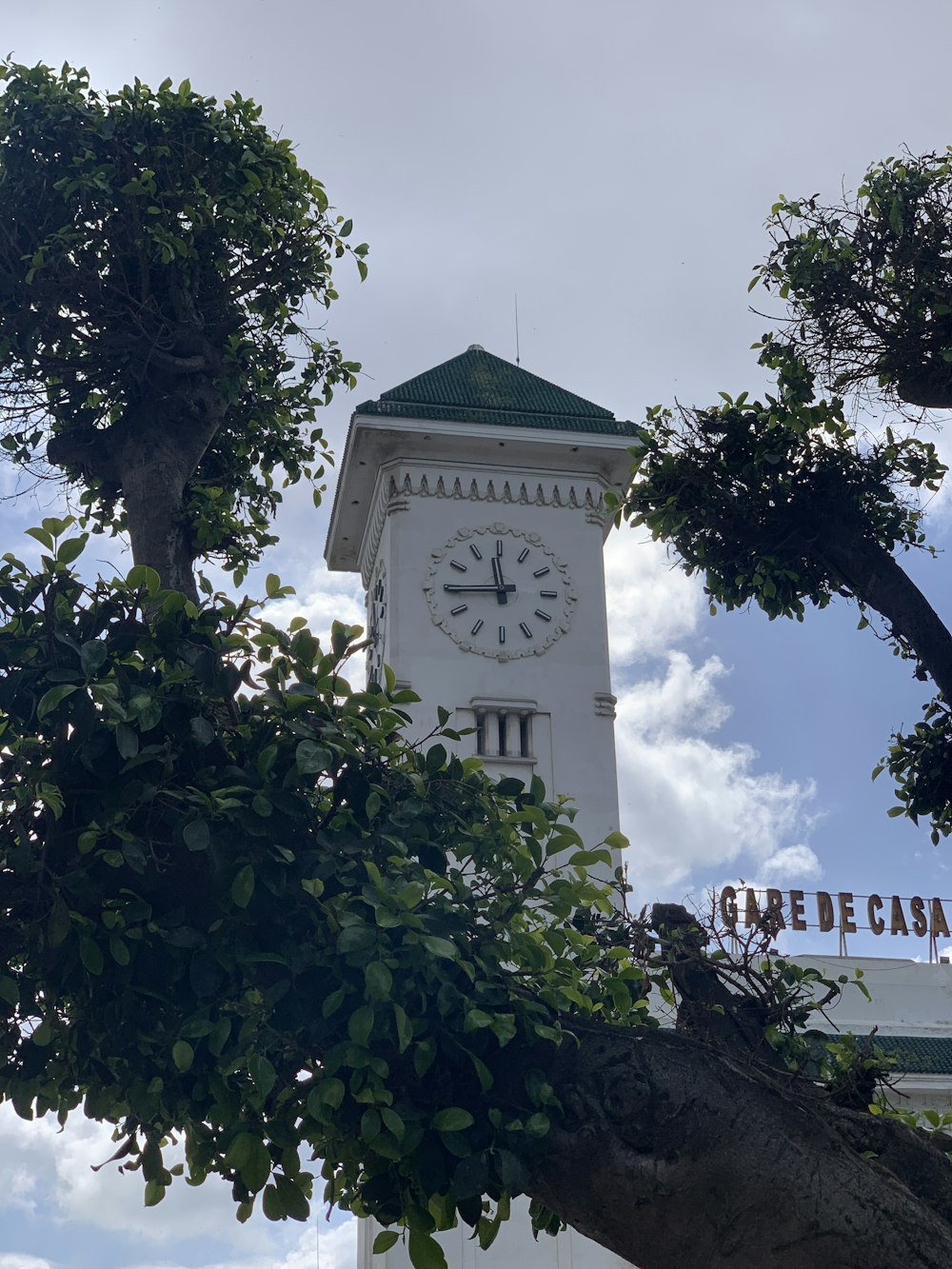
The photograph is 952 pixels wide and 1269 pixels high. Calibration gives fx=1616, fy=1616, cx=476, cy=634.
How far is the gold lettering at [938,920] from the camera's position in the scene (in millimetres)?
24547

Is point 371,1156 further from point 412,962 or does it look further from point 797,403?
point 797,403

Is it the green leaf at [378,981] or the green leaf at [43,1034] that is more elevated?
the green leaf at [378,981]

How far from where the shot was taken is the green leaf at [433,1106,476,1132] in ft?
17.6

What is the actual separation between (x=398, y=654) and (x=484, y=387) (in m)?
5.85

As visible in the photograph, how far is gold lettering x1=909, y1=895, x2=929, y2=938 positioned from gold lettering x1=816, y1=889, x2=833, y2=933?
139 centimetres

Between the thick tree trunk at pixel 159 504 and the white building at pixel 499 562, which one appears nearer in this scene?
the thick tree trunk at pixel 159 504

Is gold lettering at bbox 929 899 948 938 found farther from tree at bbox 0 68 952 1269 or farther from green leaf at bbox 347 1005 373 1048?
green leaf at bbox 347 1005 373 1048

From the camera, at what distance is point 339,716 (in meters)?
6.11

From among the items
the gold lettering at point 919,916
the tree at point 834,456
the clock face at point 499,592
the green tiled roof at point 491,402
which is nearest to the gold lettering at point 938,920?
the gold lettering at point 919,916

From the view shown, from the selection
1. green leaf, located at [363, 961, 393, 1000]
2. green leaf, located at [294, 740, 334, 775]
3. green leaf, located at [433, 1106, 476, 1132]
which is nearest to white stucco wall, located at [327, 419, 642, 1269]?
green leaf, located at [294, 740, 334, 775]

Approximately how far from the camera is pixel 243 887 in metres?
5.42

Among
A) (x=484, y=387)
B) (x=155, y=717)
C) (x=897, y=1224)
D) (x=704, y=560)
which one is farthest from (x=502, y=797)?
(x=484, y=387)

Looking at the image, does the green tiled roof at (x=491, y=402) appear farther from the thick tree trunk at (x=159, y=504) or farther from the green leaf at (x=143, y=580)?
the green leaf at (x=143, y=580)

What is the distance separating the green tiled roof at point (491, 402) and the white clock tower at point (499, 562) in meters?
0.04
